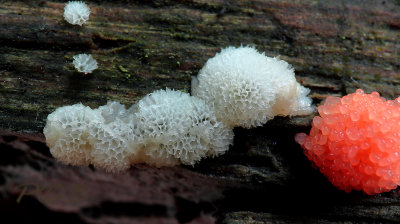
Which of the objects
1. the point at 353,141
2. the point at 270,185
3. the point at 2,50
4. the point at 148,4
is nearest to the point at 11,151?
the point at 2,50

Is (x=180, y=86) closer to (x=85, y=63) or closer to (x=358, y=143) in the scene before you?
(x=85, y=63)

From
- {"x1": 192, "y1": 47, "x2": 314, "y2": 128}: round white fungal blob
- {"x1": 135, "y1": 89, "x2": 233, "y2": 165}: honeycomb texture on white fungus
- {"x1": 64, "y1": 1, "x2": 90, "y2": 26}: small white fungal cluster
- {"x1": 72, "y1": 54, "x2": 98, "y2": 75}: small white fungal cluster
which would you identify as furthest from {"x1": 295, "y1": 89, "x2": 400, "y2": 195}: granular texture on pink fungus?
{"x1": 64, "y1": 1, "x2": 90, "y2": 26}: small white fungal cluster

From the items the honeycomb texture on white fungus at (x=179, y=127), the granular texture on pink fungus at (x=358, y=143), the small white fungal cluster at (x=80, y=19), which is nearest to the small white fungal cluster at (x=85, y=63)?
the small white fungal cluster at (x=80, y=19)

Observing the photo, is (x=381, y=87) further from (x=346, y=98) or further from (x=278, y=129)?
(x=278, y=129)

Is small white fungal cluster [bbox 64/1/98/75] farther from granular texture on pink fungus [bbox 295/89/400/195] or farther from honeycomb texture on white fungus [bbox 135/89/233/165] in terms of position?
granular texture on pink fungus [bbox 295/89/400/195]

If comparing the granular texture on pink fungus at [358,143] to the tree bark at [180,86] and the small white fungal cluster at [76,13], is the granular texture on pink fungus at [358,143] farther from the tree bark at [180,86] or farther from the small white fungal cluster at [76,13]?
the small white fungal cluster at [76,13]

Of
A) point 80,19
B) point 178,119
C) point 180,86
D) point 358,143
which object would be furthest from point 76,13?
point 358,143
